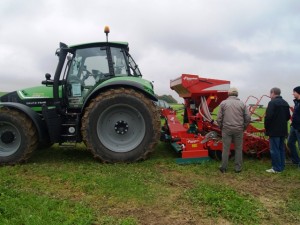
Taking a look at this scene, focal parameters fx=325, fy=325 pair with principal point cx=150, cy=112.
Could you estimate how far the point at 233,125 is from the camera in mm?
6148

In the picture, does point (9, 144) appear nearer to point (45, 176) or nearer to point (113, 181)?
point (45, 176)

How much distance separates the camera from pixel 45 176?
5.76 metres

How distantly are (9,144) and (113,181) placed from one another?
2.71 m

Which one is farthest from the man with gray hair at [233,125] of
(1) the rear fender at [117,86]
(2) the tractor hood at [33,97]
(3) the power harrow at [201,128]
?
(2) the tractor hood at [33,97]

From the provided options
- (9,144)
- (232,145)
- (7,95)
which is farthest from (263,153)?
(7,95)

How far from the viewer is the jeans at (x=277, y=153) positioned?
20.4ft

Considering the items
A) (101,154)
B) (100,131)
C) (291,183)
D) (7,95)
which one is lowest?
(291,183)

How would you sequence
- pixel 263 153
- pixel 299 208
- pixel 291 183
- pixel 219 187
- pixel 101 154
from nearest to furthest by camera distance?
→ pixel 299 208 < pixel 219 187 < pixel 291 183 < pixel 101 154 < pixel 263 153

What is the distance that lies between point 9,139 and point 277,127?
5354 mm

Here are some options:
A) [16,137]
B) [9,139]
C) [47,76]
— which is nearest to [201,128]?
[47,76]

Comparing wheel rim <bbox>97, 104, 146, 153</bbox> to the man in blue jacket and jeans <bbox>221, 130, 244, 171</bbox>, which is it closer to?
jeans <bbox>221, 130, 244, 171</bbox>

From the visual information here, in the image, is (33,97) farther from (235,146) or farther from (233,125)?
(235,146)

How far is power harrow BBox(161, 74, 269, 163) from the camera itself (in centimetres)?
677

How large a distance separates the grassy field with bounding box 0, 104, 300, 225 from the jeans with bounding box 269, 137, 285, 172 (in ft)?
0.66
